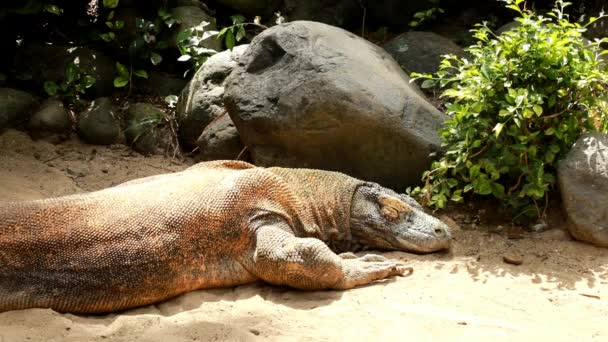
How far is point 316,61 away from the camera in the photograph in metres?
6.07

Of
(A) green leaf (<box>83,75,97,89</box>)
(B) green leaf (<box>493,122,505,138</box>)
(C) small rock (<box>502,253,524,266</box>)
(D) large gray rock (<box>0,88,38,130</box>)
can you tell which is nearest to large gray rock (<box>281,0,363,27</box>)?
(A) green leaf (<box>83,75,97,89</box>)

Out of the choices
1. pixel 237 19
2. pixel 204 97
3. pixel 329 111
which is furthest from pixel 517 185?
pixel 237 19

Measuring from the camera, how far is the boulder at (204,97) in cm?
708

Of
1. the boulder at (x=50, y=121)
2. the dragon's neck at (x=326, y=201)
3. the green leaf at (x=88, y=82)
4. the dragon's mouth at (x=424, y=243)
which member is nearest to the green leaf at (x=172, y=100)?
the green leaf at (x=88, y=82)

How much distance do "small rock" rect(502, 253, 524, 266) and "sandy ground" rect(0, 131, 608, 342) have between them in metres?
0.04

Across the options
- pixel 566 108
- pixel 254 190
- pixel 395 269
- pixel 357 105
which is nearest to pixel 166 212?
pixel 254 190

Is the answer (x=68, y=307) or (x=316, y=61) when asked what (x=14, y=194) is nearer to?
(x=68, y=307)

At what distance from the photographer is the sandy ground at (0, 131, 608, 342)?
4.04m

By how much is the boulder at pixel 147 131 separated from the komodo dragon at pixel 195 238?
1.95 metres

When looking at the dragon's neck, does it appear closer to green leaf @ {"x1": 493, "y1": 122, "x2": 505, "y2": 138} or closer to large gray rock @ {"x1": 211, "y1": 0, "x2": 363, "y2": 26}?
green leaf @ {"x1": 493, "y1": 122, "x2": 505, "y2": 138}

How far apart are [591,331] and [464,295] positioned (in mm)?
808

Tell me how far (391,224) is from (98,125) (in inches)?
133

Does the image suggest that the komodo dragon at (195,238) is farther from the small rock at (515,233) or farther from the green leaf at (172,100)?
the green leaf at (172,100)

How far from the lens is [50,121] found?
7164 mm
